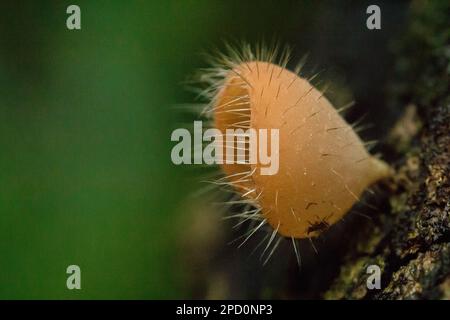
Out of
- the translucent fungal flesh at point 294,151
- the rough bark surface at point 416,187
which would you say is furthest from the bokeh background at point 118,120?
the translucent fungal flesh at point 294,151

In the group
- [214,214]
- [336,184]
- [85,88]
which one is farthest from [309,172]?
[85,88]

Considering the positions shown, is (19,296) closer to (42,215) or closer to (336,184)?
(42,215)

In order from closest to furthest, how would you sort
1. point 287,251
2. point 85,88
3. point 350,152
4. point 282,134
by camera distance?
1. point 282,134
2. point 350,152
3. point 287,251
4. point 85,88

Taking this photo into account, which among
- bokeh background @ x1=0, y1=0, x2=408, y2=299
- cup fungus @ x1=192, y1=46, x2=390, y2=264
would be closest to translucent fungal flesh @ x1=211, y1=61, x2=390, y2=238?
cup fungus @ x1=192, y1=46, x2=390, y2=264

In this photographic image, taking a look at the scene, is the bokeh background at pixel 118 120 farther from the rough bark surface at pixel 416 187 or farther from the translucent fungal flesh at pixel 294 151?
the translucent fungal flesh at pixel 294 151

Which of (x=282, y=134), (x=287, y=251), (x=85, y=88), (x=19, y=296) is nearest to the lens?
(x=282, y=134)

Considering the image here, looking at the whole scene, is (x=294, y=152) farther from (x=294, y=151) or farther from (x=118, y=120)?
(x=118, y=120)
